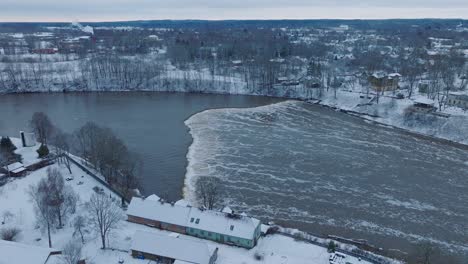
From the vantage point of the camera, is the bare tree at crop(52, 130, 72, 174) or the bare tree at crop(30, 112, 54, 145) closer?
the bare tree at crop(52, 130, 72, 174)

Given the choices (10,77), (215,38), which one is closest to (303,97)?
(10,77)

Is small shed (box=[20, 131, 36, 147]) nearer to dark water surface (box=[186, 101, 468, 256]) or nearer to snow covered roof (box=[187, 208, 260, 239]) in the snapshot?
dark water surface (box=[186, 101, 468, 256])

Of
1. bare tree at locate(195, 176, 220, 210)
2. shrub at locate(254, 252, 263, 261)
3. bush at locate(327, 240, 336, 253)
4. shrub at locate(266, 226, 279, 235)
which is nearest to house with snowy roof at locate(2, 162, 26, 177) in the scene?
bare tree at locate(195, 176, 220, 210)

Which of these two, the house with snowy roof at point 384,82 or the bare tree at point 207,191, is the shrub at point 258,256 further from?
the house with snowy roof at point 384,82

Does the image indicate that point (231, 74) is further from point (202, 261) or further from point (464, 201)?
point (202, 261)

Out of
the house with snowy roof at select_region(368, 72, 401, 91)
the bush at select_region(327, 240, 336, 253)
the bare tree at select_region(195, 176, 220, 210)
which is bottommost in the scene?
the bush at select_region(327, 240, 336, 253)

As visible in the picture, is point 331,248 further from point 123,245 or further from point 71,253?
point 71,253

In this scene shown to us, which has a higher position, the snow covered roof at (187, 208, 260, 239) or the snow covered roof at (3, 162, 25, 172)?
the snow covered roof at (3, 162, 25, 172)
